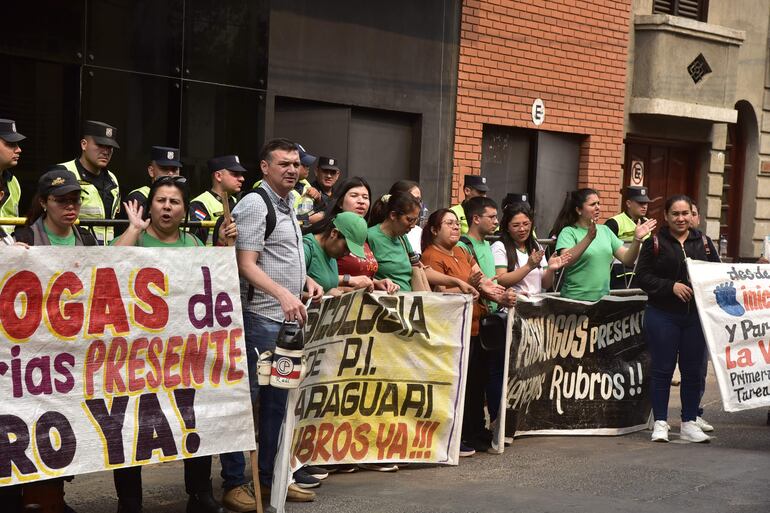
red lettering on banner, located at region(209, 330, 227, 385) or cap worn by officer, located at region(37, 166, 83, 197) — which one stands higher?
cap worn by officer, located at region(37, 166, 83, 197)

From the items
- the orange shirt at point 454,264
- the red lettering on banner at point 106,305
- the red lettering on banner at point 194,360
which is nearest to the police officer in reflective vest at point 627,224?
the orange shirt at point 454,264

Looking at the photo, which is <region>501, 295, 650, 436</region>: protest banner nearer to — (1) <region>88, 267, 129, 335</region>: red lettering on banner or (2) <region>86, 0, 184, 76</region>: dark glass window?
(1) <region>88, 267, 129, 335</region>: red lettering on banner

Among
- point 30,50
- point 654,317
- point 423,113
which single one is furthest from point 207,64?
point 654,317

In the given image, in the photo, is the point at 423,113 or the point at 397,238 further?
the point at 423,113

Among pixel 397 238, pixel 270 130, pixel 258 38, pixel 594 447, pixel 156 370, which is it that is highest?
pixel 258 38

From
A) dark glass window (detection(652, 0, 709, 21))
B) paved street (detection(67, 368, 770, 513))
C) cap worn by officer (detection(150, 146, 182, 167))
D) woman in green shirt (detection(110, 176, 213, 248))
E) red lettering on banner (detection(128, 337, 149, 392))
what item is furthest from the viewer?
dark glass window (detection(652, 0, 709, 21))

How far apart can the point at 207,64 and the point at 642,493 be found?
7.10 metres

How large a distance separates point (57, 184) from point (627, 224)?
757 centimetres

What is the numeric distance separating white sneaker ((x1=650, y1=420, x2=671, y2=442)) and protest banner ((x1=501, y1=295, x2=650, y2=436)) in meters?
0.38

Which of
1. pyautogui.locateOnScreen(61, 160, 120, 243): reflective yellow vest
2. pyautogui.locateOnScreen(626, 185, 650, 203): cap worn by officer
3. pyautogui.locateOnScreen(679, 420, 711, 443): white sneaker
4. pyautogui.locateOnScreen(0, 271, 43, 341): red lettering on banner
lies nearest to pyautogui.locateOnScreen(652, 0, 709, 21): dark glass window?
pyautogui.locateOnScreen(626, 185, 650, 203): cap worn by officer

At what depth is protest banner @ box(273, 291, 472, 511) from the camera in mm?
7713

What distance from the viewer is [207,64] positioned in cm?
1295

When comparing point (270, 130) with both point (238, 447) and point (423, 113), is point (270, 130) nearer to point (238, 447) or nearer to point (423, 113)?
point (423, 113)

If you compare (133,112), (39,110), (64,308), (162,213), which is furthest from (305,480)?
(133,112)
